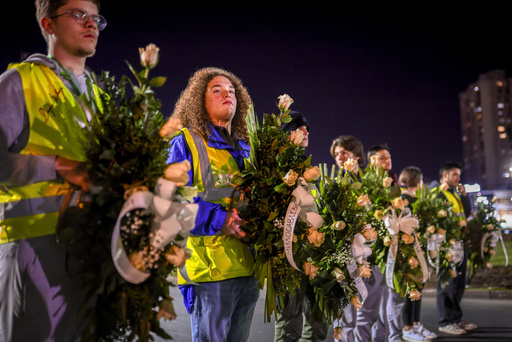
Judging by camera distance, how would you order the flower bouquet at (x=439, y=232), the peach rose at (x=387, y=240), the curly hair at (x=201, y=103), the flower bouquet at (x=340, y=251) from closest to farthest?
the curly hair at (x=201, y=103) < the flower bouquet at (x=340, y=251) < the peach rose at (x=387, y=240) < the flower bouquet at (x=439, y=232)

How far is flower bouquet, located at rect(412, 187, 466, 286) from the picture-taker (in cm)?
642

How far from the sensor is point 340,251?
3898mm

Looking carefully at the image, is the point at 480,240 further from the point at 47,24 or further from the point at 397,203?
the point at 47,24

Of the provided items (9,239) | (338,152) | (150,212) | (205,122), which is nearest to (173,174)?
(150,212)

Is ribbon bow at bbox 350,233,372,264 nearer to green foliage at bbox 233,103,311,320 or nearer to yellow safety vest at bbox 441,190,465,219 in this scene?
green foliage at bbox 233,103,311,320

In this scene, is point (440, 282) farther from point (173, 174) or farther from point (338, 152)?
point (173, 174)

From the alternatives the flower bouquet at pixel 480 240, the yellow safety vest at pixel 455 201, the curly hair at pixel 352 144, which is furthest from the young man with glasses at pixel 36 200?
the flower bouquet at pixel 480 240

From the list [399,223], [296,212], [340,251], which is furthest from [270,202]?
[399,223]

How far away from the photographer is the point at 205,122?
3.37 m

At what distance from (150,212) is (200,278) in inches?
41.8

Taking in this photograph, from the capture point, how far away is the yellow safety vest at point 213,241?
115 inches

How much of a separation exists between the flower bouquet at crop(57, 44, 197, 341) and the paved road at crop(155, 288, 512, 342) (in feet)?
11.9

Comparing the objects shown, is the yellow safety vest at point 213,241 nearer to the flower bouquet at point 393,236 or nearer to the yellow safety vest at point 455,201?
the flower bouquet at point 393,236

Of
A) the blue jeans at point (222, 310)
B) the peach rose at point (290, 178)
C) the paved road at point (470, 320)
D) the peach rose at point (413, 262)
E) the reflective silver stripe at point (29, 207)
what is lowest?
the paved road at point (470, 320)
